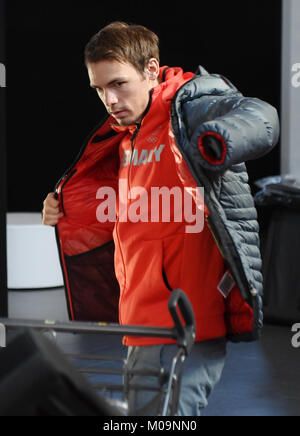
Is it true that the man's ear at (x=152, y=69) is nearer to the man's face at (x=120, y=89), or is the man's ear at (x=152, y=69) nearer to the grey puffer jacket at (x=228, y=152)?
the man's face at (x=120, y=89)

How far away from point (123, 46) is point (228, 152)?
649mm

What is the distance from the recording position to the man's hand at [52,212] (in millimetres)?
2211

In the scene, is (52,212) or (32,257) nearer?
(52,212)

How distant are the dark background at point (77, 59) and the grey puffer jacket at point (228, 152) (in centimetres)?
566

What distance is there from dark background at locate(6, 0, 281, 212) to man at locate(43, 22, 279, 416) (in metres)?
5.42

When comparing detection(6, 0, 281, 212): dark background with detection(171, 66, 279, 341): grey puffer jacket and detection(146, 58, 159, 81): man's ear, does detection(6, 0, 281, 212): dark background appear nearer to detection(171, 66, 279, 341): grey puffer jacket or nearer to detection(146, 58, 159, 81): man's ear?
detection(146, 58, 159, 81): man's ear

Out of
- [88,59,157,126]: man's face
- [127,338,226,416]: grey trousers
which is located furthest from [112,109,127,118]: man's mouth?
[127,338,226,416]: grey trousers

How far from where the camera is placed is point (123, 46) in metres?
1.98

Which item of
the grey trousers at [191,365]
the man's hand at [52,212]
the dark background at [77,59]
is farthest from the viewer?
the dark background at [77,59]

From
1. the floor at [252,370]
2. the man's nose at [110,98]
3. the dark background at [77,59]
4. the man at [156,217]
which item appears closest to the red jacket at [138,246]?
the man at [156,217]

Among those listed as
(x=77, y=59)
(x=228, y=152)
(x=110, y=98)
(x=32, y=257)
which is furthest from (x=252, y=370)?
(x=77, y=59)

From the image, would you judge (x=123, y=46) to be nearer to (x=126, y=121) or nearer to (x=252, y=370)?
(x=126, y=121)
